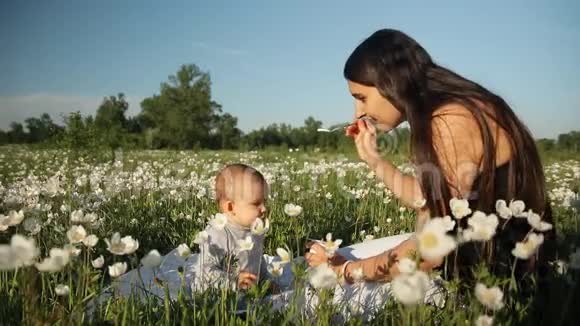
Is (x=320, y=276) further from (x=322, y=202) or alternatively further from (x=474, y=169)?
(x=322, y=202)

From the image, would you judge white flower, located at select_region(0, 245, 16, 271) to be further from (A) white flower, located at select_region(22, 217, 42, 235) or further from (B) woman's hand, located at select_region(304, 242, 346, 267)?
(B) woman's hand, located at select_region(304, 242, 346, 267)

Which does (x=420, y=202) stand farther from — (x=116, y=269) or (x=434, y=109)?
(x=116, y=269)

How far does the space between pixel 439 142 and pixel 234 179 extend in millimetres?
1151

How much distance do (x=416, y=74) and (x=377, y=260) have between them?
83cm

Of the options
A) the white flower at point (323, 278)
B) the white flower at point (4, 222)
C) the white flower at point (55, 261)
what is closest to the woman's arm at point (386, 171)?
the white flower at point (323, 278)

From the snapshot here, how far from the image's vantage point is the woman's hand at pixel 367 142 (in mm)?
2193

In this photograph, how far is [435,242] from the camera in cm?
120

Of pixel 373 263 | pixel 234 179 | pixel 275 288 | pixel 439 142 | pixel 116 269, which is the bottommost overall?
pixel 275 288

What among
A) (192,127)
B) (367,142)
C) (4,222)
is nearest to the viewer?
(4,222)

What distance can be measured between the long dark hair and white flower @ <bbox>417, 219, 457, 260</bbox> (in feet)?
2.75

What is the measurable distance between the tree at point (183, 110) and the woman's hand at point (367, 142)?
128 ft

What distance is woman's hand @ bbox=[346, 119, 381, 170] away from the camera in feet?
7.20

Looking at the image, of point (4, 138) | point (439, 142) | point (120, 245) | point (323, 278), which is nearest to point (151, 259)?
point (120, 245)

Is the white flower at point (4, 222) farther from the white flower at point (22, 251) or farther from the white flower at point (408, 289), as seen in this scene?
the white flower at point (408, 289)
